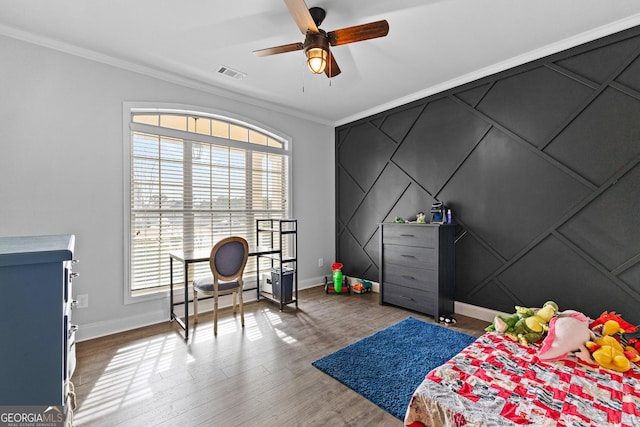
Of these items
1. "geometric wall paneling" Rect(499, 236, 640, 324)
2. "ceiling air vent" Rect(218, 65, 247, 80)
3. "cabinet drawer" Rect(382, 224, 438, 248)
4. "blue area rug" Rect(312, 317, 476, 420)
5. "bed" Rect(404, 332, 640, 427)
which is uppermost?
"ceiling air vent" Rect(218, 65, 247, 80)

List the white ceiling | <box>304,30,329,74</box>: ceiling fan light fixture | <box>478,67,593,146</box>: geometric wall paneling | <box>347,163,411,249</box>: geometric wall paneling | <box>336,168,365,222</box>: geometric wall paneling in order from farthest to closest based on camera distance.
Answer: <box>336,168,365,222</box>: geometric wall paneling
<box>347,163,411,249</box>: geometric wall paneling
<box>478,67,593,146</box>: geometric wall paneling
the white ceiling
<box>304,30,329,74</box>: ceiling fan light fixture

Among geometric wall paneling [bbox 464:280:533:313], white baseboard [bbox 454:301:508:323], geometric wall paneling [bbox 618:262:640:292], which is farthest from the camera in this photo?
white baseboard [bbox 454:301:508:323]

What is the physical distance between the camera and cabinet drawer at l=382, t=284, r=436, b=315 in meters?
3.21

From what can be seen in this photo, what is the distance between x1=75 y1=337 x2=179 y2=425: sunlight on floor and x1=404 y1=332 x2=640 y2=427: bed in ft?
5.84

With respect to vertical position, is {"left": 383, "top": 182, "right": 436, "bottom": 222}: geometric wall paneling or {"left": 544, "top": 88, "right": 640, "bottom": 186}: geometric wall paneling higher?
{"left": 544, "top": 88, "right": 640, "bottom": 186}: geometric wall paneling

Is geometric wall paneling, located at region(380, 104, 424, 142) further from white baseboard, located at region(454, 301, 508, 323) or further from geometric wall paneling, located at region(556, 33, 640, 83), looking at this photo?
white baseboard, located at region(454, 301, 508, 323)

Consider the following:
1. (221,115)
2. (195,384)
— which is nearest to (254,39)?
(221,115)

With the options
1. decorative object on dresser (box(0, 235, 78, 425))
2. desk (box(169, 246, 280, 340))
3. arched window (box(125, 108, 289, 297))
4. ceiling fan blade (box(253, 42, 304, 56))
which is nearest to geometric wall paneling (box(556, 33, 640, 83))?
ceiling fan blade (box(253, 42, 304, 56))

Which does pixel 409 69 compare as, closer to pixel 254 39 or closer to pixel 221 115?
pixel 254 39

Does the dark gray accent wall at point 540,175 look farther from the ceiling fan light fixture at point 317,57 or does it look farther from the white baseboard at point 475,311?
the ceiling fan light fixture at point 317,57

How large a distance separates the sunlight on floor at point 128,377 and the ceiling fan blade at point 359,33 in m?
2.77

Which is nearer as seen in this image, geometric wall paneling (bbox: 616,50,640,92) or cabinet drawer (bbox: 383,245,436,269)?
geometric wall paneling (bbox: 616,50,640,92)

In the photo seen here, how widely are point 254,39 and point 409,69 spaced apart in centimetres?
165

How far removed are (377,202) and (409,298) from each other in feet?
4.85
